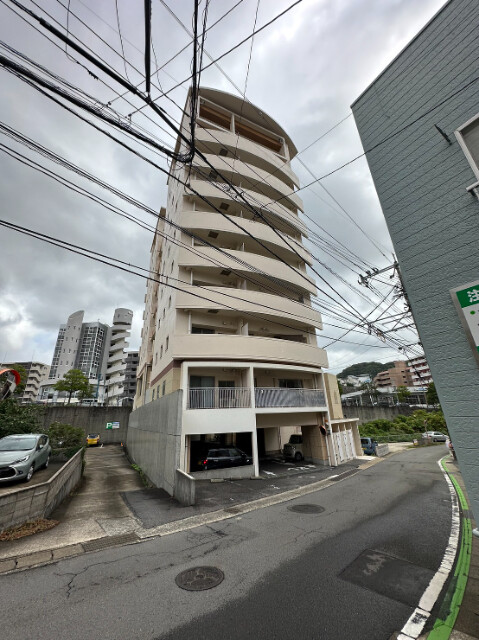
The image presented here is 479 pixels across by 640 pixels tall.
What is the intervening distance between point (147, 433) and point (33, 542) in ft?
33.7

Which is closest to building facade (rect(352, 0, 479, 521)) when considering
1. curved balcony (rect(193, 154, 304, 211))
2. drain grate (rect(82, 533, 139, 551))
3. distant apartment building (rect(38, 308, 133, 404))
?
drain grate (rect(82, 533, 139, 551))

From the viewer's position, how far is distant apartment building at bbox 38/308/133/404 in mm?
57188

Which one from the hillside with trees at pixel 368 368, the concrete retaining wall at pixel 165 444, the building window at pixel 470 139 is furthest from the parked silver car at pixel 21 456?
the hillside with trees at pixel 368 368

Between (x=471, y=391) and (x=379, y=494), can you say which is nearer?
(x=471, y=391)

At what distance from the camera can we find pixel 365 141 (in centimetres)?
556

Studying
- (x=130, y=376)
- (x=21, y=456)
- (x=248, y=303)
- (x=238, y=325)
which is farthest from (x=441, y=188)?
(x=130, y=376)

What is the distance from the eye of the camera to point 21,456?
8430 millimetres

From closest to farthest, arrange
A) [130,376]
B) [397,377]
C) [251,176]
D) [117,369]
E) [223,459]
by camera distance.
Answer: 1. [223,459]
2. [251,176]
3. [117,369]
4. [130,376]
5. [397,377]

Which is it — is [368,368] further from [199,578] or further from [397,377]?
[199,578]

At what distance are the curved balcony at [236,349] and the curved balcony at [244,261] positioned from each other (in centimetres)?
393

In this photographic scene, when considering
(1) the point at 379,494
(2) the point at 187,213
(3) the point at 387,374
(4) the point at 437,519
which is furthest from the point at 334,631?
(3) the point at 387,374

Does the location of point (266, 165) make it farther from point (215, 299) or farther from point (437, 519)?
point (437, 519)

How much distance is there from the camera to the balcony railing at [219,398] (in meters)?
13.0

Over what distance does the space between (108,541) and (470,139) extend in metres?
10.3
